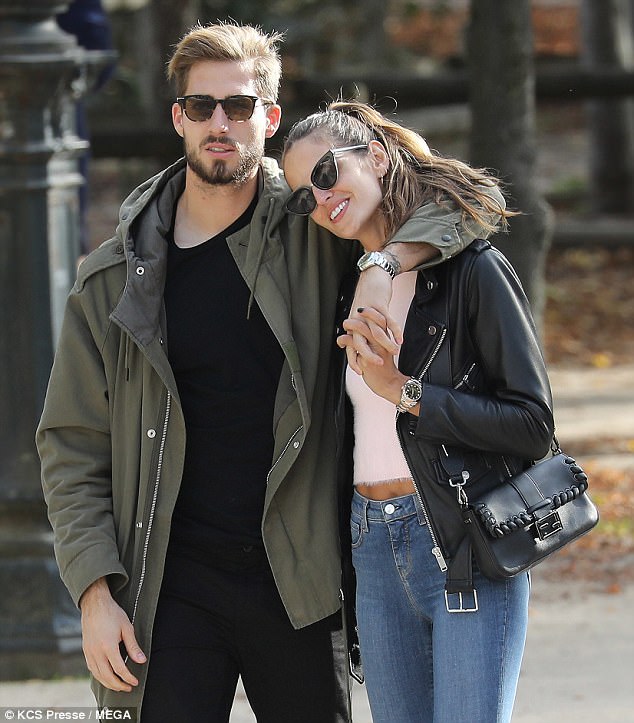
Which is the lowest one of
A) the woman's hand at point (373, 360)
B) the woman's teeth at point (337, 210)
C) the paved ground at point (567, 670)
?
the paved ground at point (567, 670)

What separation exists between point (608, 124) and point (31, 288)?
15022mm

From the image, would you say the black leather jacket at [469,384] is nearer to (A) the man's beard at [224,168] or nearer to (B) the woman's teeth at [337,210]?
(B) the woman's teeth at [337,210]

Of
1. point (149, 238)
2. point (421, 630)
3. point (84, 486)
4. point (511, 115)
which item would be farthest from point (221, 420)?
point (511, 115)

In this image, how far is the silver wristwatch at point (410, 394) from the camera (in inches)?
117

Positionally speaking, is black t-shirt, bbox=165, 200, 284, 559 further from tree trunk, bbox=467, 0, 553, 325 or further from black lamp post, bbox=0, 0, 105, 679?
tree trunk, bbox=467, 0, 553, 325

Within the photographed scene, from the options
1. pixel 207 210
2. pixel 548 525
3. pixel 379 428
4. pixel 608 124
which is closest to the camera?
pixel 548 525

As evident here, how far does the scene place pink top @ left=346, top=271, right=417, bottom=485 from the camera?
124 inches

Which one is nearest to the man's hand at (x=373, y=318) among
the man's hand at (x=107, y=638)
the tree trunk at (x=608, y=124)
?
the man's hand at (x=107, y=638)

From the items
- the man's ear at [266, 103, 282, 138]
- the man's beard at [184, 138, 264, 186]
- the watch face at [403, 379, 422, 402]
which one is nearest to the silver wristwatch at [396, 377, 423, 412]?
the watch face at [403, 379, 422, 402]

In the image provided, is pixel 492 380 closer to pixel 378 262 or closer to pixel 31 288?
pixel 378 262

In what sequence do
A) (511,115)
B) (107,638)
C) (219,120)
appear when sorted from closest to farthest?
(107,638)
(219,120)
(511,115)

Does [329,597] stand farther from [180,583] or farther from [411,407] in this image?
[411,407]

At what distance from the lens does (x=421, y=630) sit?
124 inches

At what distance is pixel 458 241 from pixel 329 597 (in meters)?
0.97
